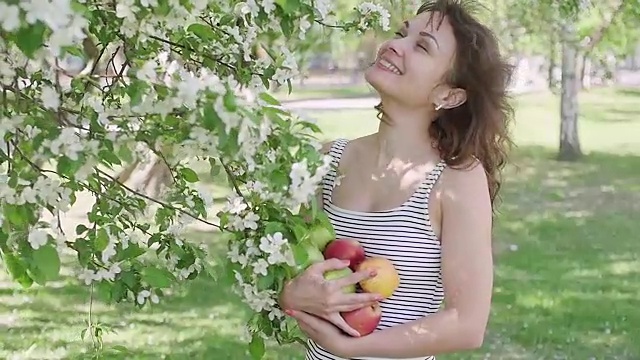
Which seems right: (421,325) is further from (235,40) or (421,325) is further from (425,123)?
(235,40)

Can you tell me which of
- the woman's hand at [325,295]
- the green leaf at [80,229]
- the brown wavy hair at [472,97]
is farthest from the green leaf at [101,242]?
the brown wavy hair at [472,97]

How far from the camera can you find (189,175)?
1.92 meters

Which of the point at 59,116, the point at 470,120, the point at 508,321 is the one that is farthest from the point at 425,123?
the point at 508,321

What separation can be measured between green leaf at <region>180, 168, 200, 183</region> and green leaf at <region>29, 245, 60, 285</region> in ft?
1.59

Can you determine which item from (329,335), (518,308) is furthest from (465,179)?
(518,308)

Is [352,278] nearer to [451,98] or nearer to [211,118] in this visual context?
[451,98]

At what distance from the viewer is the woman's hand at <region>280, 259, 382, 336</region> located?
1694 mm

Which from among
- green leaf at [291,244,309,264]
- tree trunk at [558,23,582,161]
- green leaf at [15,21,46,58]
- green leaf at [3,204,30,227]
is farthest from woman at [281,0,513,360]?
tree trunk at [558,23,582,161]

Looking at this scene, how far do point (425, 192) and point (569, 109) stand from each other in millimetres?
13029

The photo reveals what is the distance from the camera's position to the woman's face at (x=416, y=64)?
189 centimetres

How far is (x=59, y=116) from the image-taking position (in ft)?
4.80

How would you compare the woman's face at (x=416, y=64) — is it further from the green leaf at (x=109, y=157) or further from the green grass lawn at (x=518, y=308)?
the green grass lawn at (x=518, y=308)

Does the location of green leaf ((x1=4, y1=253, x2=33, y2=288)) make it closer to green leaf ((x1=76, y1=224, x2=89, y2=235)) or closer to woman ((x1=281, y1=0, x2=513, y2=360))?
green leaf ((x1=76, y1=224, x2=89, y2=235))

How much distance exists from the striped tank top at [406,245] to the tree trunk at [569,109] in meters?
12.4
